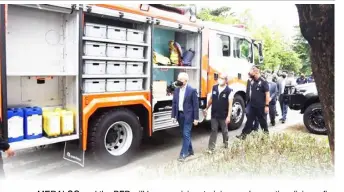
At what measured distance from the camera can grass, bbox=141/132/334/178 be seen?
160 inches

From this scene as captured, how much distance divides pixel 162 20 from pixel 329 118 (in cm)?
371

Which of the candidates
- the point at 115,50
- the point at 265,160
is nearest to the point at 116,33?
the point at 115,50

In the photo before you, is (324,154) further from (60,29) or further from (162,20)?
(60,29)

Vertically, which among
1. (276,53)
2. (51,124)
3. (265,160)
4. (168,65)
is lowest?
(265,160)

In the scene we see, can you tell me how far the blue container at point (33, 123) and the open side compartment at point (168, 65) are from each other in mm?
2269

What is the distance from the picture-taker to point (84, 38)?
16.1ft

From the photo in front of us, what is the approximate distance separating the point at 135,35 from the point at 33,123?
2196 mm

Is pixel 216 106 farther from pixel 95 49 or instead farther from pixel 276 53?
pixel 276 53

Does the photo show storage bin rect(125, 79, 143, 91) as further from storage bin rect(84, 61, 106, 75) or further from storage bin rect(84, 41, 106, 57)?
storage bin rect(84, 41, 106, 57)

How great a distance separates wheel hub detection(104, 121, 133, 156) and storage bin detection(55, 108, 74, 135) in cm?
68

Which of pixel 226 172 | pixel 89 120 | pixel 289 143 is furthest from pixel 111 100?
pixel 289 143

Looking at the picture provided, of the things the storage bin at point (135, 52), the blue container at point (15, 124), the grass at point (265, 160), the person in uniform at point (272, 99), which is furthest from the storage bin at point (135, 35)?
the person in uniform at point (272, 99)

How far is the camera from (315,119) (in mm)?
8094

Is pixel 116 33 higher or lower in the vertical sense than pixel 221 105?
higher
